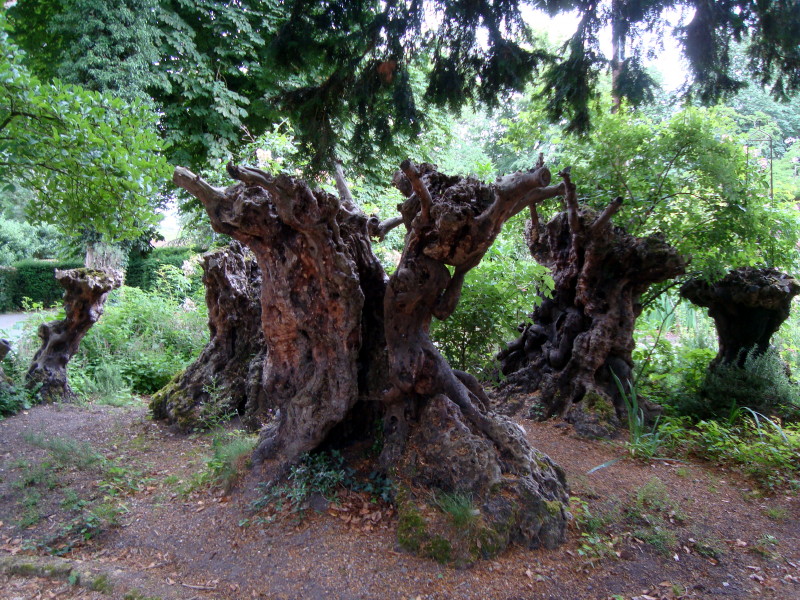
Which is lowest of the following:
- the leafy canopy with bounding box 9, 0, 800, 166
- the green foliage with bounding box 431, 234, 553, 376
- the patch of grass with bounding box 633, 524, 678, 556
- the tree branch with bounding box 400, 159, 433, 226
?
the patch of grass with bounding box 633, 524, 678, 556

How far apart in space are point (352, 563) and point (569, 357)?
4.28 metres

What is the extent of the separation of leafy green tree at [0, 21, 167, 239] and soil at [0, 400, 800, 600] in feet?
7.77

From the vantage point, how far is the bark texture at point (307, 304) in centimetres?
379

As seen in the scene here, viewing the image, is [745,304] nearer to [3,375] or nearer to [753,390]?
[753,390]

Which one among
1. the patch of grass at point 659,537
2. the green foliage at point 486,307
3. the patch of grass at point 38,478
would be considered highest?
the green foliage at point 486,307

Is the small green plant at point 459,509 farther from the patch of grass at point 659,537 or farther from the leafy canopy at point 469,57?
the leafy canopy at point 469,57

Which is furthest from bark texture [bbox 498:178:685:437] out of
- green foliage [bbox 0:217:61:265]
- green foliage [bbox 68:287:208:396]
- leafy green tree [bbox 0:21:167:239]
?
green foliage [bbox 0:217:61:265]

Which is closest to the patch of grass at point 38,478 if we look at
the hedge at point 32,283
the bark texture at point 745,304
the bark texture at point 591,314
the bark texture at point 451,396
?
the bark texture at point 451,396

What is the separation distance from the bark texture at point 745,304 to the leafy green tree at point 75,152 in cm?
684

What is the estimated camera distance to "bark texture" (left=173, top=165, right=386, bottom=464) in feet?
12.4

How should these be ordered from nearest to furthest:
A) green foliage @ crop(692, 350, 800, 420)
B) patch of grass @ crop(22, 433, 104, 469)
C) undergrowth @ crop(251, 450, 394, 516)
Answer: undergrowth @ crop(251, 450, 394, 516)
patch of grass @ crop(22, 433, 104, 469)
green foliage @ crop(692, 350, 800, 420)

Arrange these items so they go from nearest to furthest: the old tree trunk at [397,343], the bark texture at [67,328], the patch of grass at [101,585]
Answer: the patch of grass at [101,585] < the old tree trunk at [397,343] < the bark texture at [67,328]

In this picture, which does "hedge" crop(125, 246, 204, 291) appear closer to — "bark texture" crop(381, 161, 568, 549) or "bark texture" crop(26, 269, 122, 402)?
"bark texture" crop(26, 269, 122, 402)

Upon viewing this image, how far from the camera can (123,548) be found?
347 cm
